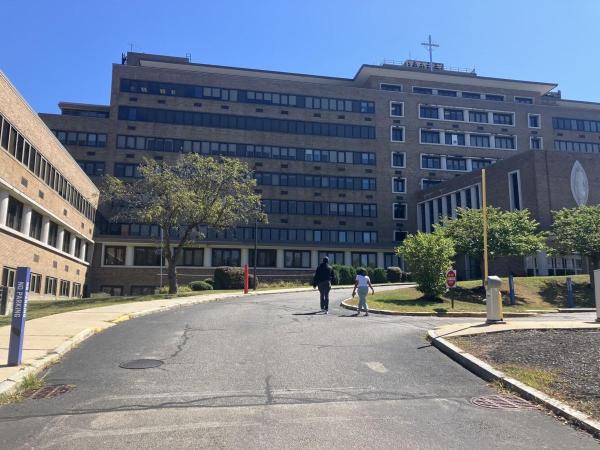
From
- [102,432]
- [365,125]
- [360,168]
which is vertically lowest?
[102,432]

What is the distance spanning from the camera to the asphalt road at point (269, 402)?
5.42m

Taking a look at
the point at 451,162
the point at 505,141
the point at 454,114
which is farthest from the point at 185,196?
the point at 505,141

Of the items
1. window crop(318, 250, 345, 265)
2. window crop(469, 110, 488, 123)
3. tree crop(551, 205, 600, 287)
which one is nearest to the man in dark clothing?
tree crop(551, 205, 600, 287)

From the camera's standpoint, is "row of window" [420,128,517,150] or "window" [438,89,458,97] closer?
"row of window" [420,128,517,150]

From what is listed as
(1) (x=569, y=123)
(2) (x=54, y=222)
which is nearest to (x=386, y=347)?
(2) (x=54, y=222)

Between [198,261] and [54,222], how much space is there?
21.1 m

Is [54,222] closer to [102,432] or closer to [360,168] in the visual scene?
[102,432]

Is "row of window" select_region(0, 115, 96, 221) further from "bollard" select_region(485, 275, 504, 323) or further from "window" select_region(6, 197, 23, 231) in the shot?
"bollard" select_region(485, 275, 504, 323)

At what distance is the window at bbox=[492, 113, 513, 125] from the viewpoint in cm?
6644

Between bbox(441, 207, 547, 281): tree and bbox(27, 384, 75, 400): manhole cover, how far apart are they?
23.5 meters


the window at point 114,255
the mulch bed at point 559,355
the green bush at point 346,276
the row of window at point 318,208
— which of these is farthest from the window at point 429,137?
the mulch bed at point 559,355

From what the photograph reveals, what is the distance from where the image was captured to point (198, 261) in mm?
54531

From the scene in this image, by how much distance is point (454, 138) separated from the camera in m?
65.2

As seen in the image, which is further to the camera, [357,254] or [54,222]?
[357,254]
